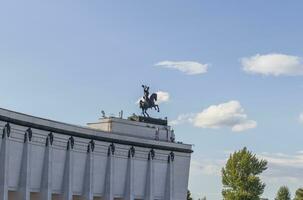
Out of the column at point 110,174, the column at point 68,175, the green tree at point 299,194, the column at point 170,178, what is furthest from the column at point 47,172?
the green tree at point 299,194

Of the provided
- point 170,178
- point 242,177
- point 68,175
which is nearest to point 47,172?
point 68,175

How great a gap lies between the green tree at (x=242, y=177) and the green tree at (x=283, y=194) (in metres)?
72.0

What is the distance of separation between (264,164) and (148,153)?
3291 centimetres

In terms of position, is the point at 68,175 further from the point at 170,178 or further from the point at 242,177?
the point at 242,177

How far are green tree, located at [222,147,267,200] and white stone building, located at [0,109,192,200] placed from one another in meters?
19.3

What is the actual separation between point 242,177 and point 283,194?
75427 mm

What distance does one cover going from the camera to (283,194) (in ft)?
625

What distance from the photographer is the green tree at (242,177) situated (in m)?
117

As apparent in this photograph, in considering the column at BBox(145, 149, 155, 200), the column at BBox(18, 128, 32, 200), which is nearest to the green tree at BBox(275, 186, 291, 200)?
the column at BBox(145, 149, 155, 200)

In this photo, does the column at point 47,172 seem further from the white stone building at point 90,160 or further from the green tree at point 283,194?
the green tree at point 283,194

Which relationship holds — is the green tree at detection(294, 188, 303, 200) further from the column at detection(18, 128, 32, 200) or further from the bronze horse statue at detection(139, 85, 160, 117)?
the column at detection(18, 128, 32, 200)

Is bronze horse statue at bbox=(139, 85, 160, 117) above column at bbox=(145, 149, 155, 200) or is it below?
above

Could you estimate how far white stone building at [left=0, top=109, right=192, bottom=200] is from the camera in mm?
72250

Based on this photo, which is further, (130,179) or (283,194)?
(283,194)
